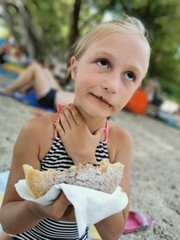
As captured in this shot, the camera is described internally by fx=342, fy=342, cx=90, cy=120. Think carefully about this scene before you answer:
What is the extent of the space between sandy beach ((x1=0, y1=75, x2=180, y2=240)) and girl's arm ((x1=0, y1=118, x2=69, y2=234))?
1.40m

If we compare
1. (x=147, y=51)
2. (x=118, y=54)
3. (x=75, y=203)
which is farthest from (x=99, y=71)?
(x=75, y=203)

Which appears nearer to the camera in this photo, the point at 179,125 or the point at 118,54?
the point at 118,54

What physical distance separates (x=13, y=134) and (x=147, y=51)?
137 inches

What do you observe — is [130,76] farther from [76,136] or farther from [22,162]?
[22,162]

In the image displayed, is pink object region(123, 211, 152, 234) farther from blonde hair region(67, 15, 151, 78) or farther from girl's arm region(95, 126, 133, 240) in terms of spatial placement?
blonde hair region(67, 15, 151, 78)

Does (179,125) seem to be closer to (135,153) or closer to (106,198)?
(135,153)

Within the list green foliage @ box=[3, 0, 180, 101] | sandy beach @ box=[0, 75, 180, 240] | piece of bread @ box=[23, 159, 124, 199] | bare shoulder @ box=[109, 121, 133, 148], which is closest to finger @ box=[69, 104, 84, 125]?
bare shoulder @ box=[109, 121, 133, 148]

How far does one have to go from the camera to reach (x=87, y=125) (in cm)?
169

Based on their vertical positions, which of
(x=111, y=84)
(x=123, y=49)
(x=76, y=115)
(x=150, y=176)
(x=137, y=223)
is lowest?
(x=150, y=176)

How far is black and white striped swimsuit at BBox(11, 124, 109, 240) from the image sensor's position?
1.57 m

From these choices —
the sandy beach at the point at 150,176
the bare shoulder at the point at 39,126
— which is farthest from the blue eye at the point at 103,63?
the sandy beach at the point at 150,176

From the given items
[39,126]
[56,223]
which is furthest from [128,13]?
[56,223]

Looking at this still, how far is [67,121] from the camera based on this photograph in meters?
1.65

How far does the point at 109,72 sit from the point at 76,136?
346 mm
